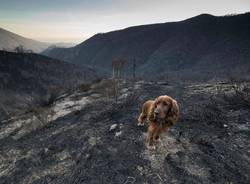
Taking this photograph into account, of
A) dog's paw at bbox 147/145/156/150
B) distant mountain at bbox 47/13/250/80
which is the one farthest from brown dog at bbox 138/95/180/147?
distant mountain at bbox 47/13/250/80

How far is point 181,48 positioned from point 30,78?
38.4 meters

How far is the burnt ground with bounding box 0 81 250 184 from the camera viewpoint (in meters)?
6.90

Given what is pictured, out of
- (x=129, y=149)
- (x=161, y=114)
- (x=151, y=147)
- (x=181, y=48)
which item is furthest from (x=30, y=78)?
(x=181, y=48)

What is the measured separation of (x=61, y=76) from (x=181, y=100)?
38206mm

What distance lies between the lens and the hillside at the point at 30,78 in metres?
33.2

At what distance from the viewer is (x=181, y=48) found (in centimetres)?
6919

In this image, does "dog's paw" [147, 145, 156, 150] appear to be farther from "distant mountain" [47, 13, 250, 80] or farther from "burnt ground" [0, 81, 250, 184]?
"distant mountain" [47, 13, 250, 80]

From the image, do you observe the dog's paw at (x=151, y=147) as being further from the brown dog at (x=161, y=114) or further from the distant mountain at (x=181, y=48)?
the distant mountain at (x=181, y=48)

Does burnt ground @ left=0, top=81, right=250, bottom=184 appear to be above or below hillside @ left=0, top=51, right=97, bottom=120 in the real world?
above

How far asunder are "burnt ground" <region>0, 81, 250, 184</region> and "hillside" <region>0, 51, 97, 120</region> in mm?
18536

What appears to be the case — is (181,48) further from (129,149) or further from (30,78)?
(129,149)

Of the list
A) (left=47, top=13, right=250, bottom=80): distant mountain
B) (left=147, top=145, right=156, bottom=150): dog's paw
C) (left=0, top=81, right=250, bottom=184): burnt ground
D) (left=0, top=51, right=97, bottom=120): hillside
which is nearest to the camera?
(left=0, top=81, right=250, bottom=184): burnt ground

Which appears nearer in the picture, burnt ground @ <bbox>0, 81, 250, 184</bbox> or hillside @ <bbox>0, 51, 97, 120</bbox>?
burnt ground @ <bbox>0, 81, 250, 184</bbox>

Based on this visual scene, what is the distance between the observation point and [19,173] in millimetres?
7977
